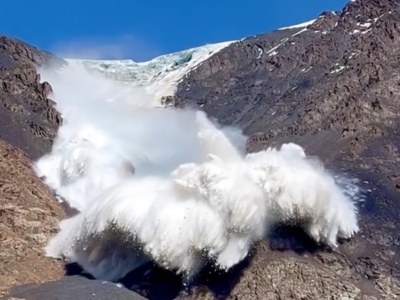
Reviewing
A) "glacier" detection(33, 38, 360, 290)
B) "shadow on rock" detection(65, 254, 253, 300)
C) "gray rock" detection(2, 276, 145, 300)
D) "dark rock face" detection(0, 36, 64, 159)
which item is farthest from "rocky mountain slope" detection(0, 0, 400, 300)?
"glacier" detection(33, 38, 360, 290)

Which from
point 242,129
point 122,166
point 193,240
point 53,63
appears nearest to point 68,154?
point 122,166

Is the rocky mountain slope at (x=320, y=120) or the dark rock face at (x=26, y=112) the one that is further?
the dark rock face at (x=26, y=112)

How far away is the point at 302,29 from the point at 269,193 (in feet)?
205

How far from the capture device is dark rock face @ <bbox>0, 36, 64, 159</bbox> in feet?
166

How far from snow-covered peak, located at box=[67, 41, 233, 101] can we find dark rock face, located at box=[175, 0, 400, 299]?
465 centimetres

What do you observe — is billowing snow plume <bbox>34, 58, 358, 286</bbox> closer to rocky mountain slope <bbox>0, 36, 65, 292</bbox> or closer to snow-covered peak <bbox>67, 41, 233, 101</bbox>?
rocky mountain slope <bbox>0, 36, 65, 292</bbox>

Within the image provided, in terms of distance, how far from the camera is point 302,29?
3649 inches

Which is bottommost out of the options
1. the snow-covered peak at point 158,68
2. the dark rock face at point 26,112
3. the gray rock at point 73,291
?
the gray rock at point 73,291

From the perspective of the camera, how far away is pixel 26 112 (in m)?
54.4

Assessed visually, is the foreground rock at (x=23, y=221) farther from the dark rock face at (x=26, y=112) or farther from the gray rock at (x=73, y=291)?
the dark rock face at (x=26, y=112)

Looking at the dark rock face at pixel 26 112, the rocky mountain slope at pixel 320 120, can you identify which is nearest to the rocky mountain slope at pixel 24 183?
the dark rock face at pixel 26 112

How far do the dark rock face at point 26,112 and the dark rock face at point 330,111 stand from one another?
16.1 m

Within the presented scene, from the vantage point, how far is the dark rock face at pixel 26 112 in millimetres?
50594

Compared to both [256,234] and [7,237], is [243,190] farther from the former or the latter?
[7,237]
